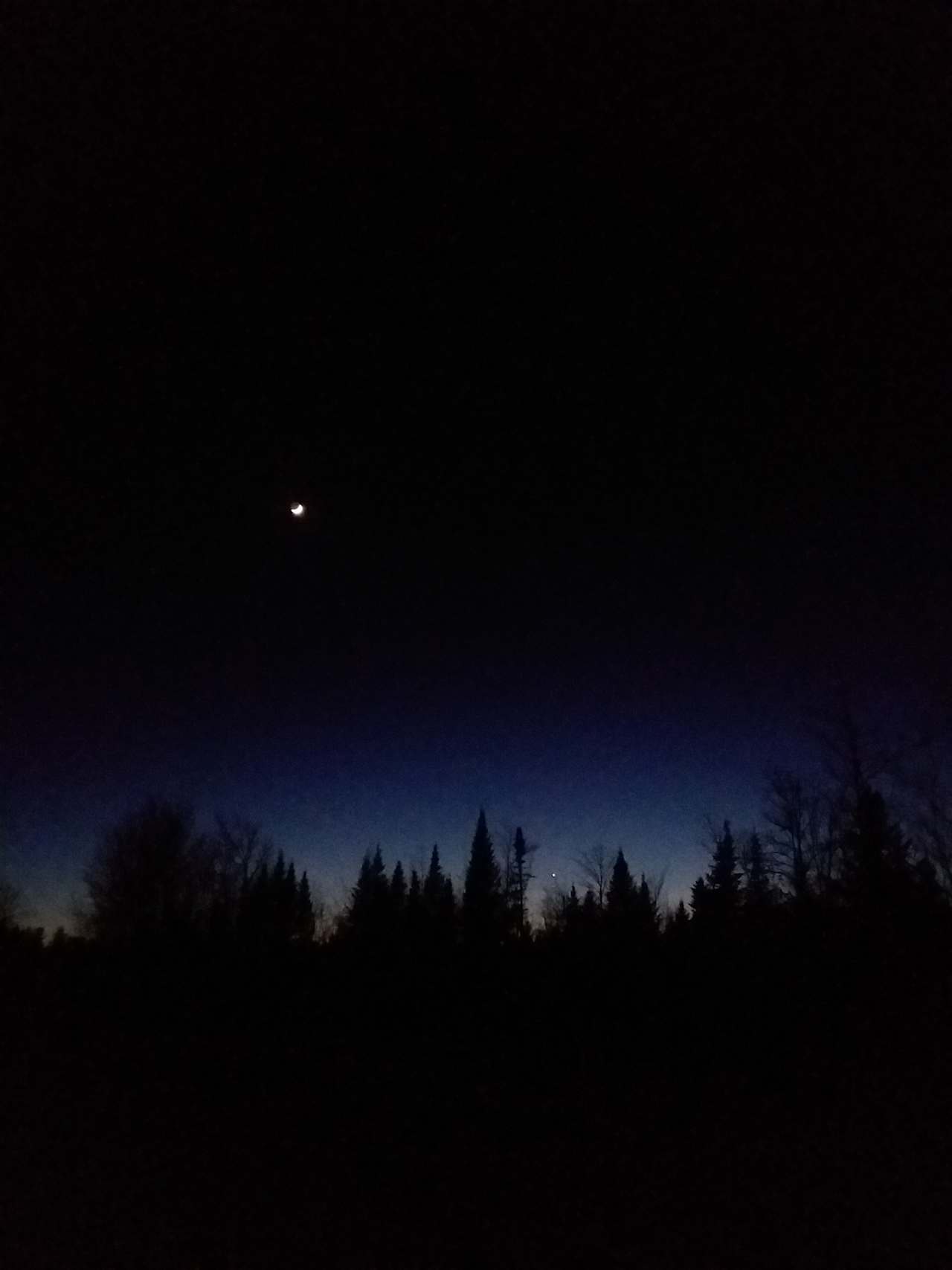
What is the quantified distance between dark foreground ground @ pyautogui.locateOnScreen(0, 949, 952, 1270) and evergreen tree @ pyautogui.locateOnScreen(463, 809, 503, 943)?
1774 mm

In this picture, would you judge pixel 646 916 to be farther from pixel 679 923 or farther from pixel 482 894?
pixel 482 894

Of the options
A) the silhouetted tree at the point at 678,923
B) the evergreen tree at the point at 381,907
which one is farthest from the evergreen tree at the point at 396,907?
the silhouetted tree at the point at 678,923

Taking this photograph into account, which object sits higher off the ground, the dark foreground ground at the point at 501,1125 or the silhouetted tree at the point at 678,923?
the silhouetted tree at the point at 678,923

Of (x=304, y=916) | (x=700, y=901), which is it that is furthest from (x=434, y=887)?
(x=700, y=901)

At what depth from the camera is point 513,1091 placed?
9828 millimetres

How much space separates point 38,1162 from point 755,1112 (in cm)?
733

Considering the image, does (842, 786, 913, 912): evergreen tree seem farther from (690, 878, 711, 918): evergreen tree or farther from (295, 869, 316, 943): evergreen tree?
(295, 869, 316, 943): evergreen tree

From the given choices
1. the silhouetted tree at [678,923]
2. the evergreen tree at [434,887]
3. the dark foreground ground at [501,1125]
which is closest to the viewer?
the dark foreground ground at [501,1125]

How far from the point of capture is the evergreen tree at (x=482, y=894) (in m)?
15.2

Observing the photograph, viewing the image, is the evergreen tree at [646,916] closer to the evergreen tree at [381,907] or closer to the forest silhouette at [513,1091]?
the forest silhouette at [513,1091]

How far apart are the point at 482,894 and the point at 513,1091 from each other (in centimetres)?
1209

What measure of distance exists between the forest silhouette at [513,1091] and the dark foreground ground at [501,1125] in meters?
0.03

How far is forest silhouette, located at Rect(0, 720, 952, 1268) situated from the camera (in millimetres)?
6945

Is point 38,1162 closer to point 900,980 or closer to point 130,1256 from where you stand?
point 130,1256
